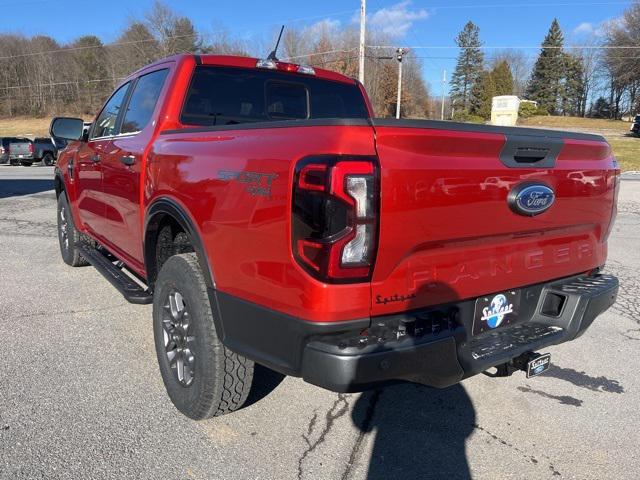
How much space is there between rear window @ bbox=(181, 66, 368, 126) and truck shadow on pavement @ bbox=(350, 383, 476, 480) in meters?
2.11

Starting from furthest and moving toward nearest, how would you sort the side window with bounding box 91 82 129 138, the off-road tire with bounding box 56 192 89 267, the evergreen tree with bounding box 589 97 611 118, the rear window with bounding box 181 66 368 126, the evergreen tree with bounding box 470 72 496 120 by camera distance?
1. the evergreen tree with bounding box 589 97 611 118
2. the evergreen tree with bounding box 470 72 496 120
3. the off-road tire with bounding box 56 192 89 267
4. the side window with bounding box 91 82 129 138
5. the rear window with bounding box 181 66 368 126

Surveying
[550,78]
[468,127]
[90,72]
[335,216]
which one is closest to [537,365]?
[468,127]

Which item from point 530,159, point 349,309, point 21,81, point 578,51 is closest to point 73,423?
point 349,309

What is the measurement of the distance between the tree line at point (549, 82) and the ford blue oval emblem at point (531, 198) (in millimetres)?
67708

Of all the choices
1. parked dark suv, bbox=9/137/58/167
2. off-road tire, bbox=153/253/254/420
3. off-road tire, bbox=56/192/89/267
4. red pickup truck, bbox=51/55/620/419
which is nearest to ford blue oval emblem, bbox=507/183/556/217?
red pickup truck, bbox=51/55/620/419

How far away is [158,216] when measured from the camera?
10.1 ft

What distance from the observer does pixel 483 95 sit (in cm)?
7281

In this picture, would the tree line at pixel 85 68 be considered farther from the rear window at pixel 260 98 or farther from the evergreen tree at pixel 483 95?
the rear window at pixel 260 98

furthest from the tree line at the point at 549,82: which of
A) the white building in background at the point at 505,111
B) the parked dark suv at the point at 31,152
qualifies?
the parked dark suv at the point at 31,152

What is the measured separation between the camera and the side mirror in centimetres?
511

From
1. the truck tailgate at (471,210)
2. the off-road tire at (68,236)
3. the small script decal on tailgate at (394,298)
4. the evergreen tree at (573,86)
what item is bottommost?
the off-road tire at (68,236)

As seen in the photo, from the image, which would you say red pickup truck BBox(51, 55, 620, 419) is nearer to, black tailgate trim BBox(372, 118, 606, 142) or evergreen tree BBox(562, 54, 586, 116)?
black tailgate trim BBox(372, 118, 606, 142)

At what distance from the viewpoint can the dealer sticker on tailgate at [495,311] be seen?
238 centimetres

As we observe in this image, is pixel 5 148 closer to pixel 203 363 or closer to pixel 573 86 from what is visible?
pixel 203 363
